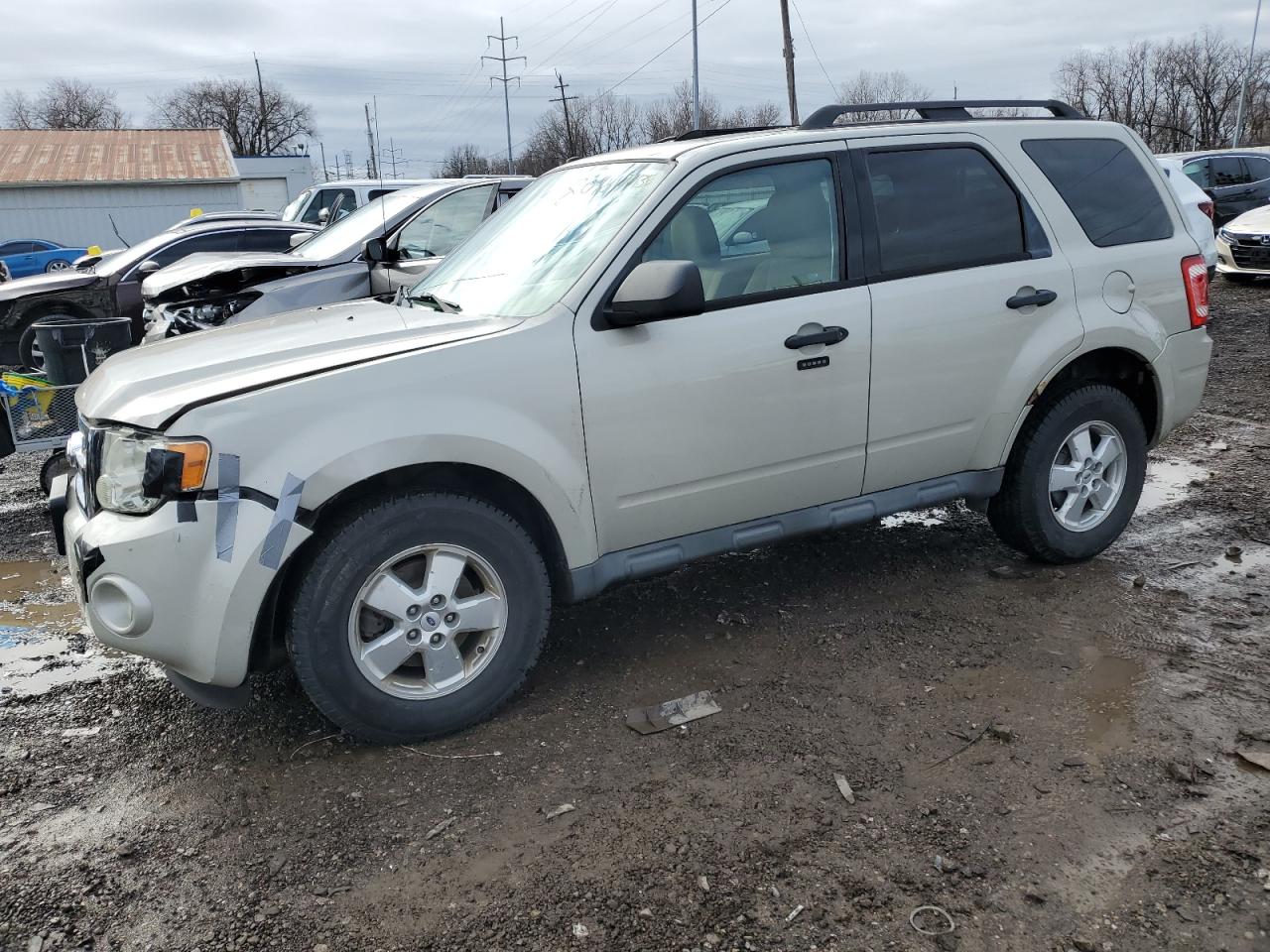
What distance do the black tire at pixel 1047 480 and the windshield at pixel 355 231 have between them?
18.5 ft

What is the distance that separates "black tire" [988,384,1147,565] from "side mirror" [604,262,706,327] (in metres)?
1.90

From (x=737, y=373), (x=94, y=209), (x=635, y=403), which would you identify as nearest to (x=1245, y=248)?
(x=737, y=373)

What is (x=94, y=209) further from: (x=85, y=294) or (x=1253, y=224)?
(x=1253, y=224)

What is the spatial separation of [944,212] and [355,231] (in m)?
5.92

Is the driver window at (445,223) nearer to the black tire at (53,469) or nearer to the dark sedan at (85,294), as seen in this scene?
the dark sedan at (85,294)

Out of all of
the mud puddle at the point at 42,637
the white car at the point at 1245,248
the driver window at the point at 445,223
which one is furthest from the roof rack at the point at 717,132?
the white car at the point at 1245,248

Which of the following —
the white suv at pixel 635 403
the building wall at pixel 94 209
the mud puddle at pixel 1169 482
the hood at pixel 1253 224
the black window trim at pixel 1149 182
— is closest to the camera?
the white suv at pixel 635 403

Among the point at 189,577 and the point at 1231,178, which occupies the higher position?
the point at 1231,178

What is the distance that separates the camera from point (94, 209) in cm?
3759

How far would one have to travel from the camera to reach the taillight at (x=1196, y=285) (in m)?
4.64

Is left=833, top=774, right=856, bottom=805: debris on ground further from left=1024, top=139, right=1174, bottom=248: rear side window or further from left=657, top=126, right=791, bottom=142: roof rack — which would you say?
left=1024, top=139, right=1174, bottom=248: rear side window

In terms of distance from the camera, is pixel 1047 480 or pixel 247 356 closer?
pixel 247 356

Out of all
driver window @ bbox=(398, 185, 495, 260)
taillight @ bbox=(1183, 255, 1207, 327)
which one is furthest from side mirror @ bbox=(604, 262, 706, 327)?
driver window @ bbox=(398, 185, 495, 260)

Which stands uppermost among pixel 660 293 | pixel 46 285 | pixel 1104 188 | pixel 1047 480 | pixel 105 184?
pixel 105 184
